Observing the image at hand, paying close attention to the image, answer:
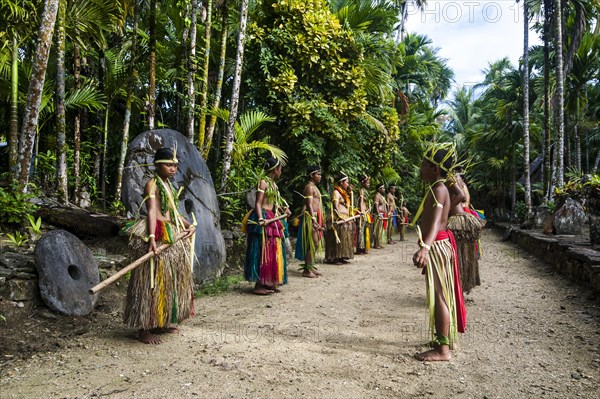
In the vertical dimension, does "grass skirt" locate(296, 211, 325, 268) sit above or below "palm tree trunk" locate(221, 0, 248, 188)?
below

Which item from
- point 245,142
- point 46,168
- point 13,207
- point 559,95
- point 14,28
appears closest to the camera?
point 13,207

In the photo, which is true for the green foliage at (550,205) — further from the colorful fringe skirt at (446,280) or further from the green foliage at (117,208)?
the green foliage at (117,208)

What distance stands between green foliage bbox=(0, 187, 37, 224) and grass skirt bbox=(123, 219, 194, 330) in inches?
76.0

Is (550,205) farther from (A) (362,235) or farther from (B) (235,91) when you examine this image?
(B) (235,91)

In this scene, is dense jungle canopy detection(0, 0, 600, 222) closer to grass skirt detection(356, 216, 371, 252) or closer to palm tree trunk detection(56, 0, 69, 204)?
palm tree trunk detection(56, 0, 69, 204)

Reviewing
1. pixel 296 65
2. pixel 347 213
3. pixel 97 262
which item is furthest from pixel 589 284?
pixel 296 65

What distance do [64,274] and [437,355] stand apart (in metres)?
3.16

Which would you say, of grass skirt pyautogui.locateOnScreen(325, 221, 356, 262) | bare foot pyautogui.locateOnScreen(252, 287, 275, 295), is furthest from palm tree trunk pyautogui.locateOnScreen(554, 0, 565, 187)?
bare foot pyautogui.locateOnScreen(252, 287, 275, 295)

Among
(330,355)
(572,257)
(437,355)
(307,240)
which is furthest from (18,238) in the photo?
(572,257)

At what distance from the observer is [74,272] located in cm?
419

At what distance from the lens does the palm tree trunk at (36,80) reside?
454cm

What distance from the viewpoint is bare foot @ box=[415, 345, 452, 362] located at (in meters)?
3.13

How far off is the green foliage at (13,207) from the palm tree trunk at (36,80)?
0.59 feet

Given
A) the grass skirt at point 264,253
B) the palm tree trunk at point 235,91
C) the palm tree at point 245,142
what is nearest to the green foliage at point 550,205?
the palm tree at point 245,142
